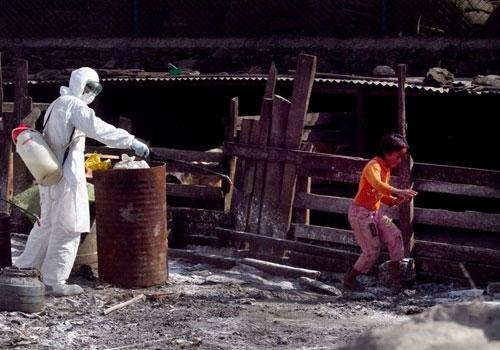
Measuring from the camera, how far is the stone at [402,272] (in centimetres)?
948

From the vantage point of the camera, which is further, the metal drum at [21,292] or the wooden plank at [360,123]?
the wooden plank at [360,123]

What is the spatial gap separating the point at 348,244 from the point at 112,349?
3.50 meters

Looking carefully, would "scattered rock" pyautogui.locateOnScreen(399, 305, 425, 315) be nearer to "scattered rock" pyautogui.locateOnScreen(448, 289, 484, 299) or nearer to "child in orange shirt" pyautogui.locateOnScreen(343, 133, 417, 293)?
"scattered rock" pyautogui.locateOnScreen(448, 289, 484, 299)

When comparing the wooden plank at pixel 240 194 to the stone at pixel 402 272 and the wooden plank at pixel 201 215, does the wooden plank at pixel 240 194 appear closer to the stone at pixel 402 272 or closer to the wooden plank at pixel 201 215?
the wooden plank at pixel 201 215

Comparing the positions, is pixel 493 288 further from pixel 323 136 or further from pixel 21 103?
pixel 21 103

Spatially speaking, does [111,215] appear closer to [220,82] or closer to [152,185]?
[152,185]

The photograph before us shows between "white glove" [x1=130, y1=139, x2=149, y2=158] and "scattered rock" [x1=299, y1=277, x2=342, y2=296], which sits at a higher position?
"white glove" [x1=130, y1=139, x2=149, y2=158]

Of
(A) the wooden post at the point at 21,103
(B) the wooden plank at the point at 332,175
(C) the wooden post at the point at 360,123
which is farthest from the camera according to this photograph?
(C) the wooden post at the point at 360,123

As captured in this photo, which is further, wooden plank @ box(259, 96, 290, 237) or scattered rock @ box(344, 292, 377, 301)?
wooden plank @ box(259, 96, 290, 237)

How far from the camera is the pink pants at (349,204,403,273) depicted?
9312mm

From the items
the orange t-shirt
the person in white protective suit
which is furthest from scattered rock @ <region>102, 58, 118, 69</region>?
the orange t-shirt

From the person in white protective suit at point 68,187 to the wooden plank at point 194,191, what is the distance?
226 cm

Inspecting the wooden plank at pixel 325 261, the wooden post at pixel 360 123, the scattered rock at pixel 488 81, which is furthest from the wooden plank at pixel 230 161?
the scattered rock at pixel 488 81

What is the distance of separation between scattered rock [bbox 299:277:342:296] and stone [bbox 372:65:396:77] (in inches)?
178
